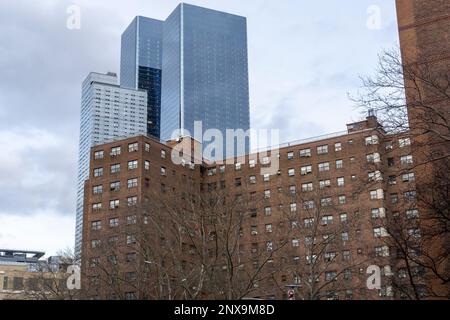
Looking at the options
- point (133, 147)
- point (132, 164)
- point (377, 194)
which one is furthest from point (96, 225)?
point (377, 194)

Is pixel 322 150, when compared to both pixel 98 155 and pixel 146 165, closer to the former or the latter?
pixel 146 165

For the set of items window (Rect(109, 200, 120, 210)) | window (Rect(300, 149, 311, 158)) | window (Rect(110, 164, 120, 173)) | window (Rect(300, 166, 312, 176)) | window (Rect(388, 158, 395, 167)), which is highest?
window (Rect(300, 149, 311, 158))

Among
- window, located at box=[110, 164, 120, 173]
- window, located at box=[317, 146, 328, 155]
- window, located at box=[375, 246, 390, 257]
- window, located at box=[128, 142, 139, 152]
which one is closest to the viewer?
window, located at box=[375, 246, 390, 257]

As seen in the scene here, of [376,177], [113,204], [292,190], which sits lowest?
[376,177]

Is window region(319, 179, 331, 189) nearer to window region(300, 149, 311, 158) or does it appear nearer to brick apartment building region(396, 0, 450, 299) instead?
window region(300, 149, 311, 158)

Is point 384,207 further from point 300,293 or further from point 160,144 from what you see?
point 160,144

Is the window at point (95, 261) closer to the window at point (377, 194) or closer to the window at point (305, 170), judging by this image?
the window at point (377, 194)

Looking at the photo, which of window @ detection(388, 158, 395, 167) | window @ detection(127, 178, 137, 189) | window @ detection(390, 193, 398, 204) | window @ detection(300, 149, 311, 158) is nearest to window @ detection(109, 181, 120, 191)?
window @ detection(127, 178, 137, 189)

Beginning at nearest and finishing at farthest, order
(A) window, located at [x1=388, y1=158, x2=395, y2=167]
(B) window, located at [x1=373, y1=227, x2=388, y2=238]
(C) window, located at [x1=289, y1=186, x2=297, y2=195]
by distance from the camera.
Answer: (B) window, located at [x1=373, y1=227, x2=388, y2=238], (A) window, located at [x1=388, y1=158, x2=395, y2=167], (C) window, located at [x1=289, y1=186, x2=297, y2=195]

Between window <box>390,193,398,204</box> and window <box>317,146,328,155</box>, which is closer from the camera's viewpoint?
window <box>390,193,398,204</box>

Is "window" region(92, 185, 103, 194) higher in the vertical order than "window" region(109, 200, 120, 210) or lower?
higher

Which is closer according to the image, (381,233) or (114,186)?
(381,233)

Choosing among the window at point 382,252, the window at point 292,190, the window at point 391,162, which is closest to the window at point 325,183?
the window at point 292,190
